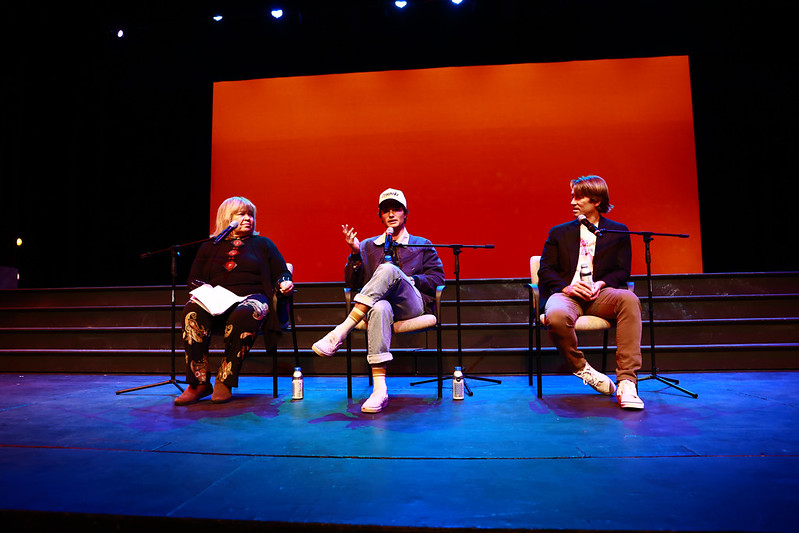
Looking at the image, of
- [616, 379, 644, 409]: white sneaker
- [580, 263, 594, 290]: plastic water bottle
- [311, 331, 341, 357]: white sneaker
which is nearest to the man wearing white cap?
[311, 331, 341, 357]: white sneaker

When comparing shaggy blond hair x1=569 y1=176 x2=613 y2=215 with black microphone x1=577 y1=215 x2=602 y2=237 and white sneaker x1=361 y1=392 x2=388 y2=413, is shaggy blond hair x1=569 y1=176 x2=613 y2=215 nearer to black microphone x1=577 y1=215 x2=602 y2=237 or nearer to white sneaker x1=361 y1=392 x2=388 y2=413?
black microphone x1=577 y1=215 x2=602 y2=237

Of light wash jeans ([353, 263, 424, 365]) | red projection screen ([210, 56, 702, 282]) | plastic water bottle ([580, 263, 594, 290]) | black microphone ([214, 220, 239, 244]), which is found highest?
red projection screen ([210, 56, 702, 282])

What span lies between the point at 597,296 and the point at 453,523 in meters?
1.92

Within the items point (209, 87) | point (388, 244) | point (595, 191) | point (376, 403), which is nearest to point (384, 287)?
point (388, 244)

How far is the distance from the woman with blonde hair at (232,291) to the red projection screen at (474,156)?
115 inches

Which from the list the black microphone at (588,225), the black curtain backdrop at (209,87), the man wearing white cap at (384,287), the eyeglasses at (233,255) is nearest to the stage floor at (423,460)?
the man wearing white cap at (384,287)

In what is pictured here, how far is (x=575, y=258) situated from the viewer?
9.80 ft

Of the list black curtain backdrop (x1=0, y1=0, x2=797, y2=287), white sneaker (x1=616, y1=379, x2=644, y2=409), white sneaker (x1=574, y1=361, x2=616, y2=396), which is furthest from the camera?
black curtain backdrop (x1=0, y1=0, x2=797, y2=287)

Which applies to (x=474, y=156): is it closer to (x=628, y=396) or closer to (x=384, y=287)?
(x=384, y=287)

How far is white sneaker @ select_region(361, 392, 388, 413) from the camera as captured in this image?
2.49m

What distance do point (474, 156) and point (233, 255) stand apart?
3.71m

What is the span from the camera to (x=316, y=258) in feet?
20.1

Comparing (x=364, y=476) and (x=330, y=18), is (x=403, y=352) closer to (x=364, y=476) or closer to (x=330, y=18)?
(x=364, y=476)

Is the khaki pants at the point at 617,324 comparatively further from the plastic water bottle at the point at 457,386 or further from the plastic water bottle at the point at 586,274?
the plastic water bottle at the point at 457,386
